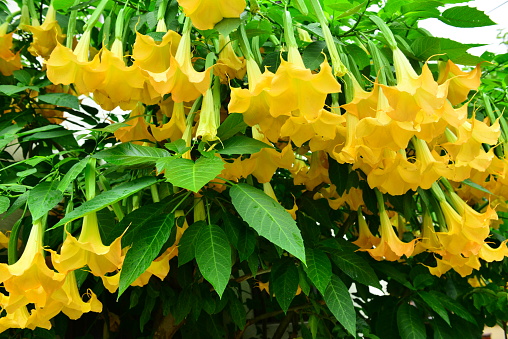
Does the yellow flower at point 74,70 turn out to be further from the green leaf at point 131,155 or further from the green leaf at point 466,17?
the green leaf at point 466,17

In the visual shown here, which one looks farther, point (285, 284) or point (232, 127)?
point (285, 284)

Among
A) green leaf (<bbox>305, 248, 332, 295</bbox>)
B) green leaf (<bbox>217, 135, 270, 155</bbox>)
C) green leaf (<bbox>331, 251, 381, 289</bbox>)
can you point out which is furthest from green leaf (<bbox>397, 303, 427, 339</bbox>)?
green leaf (<bbox>217, 135, 270, 155</bbox>)

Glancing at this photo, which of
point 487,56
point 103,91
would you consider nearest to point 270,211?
point 103,91

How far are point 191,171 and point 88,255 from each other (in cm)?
24

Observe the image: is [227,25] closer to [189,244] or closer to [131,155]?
[131,155]

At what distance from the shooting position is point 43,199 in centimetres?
81

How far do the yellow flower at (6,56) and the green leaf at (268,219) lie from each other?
3.22ft

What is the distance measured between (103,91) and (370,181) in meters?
0.55

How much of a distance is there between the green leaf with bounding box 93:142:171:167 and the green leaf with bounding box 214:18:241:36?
0.23 meters

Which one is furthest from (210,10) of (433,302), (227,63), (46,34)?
(433,302)

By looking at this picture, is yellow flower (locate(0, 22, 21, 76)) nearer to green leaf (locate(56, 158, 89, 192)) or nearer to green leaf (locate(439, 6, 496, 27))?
green leaf (locate(56, 158, 89, 192))

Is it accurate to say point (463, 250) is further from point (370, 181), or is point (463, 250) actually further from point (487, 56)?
point (487, 56)

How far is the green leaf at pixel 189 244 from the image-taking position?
2.70 feet

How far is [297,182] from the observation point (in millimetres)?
1174
